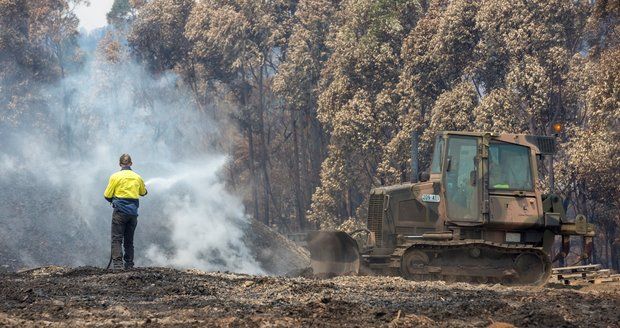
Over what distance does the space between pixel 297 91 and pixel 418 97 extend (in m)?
13.2

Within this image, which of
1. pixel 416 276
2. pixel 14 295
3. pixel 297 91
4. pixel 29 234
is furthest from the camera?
pixel 297 91

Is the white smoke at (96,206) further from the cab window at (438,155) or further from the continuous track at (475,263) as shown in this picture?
the continuous track at (475,263)

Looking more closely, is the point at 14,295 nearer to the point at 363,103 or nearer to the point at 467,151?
the point at 467,151

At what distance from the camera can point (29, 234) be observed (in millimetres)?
35281

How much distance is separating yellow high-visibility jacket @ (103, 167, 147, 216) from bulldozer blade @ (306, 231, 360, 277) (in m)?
4.15

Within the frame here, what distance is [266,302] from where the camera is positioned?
13531mm

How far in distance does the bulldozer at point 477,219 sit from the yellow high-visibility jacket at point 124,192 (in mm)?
4228

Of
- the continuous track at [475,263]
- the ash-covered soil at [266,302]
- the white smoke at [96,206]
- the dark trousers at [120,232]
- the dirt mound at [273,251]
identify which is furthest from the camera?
the dirt mound at [273,251]

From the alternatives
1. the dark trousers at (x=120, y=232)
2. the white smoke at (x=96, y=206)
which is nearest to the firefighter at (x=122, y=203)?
the dark trousers at (x=120, y=232)

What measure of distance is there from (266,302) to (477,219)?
281 inches

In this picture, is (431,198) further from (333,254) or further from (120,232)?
(120,232)

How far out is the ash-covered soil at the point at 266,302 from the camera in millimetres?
11602

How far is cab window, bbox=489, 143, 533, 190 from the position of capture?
1978 centimetres

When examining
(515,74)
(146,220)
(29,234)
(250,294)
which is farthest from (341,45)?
(250,294)
